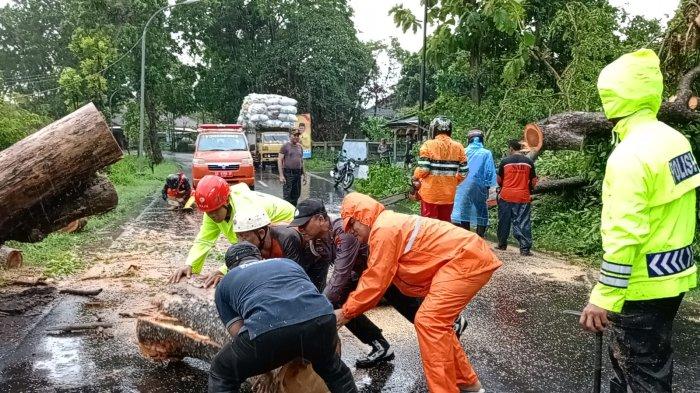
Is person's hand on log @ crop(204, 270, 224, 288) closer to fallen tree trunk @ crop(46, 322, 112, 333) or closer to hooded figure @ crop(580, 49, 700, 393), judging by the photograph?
fallen tree trunk @ crop(46, 322, 112, 333)

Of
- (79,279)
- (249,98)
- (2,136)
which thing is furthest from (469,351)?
(249,98)

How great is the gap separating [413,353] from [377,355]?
0.43 meters

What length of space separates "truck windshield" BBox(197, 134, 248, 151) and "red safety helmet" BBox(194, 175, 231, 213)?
525 inches

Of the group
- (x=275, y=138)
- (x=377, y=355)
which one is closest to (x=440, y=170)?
(x=377, y=355)

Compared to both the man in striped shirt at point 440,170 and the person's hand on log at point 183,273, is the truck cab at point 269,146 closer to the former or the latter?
the man in striped shirt at point 440,170

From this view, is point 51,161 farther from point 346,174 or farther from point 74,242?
point 346,174

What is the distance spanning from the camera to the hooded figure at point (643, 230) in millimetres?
2598

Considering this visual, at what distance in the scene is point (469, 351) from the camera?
16.0 ft

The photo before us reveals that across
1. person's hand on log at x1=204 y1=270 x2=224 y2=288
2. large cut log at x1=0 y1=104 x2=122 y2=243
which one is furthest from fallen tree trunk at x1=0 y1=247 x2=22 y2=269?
person's hand on log at x1=204 y1=270 x2=224 y2=288

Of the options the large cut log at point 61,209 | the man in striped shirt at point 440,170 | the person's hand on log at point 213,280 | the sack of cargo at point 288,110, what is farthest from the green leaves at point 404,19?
the sack of cargo at point 288,110

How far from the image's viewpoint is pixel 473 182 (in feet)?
27.9

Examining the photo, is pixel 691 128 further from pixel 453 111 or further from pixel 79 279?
pixel 79 279

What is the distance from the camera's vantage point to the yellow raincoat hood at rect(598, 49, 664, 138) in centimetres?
276

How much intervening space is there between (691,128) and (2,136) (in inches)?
520
